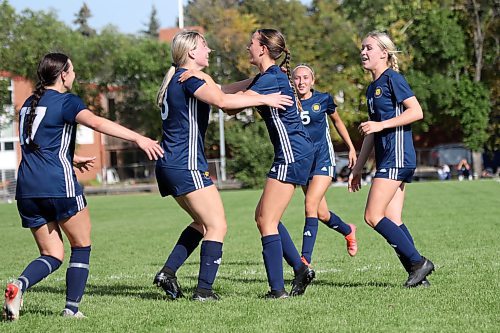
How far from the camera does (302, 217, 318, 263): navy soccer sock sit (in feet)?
29.0

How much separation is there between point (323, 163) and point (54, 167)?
142 inches

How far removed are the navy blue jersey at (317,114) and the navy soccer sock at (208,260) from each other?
250 cm

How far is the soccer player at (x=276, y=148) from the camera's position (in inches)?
274

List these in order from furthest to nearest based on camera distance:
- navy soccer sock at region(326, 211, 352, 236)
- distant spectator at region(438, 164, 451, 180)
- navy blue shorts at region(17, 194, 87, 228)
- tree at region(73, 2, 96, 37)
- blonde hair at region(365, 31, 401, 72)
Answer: tree at region(73, 2, 96, 37) < distant spectator at region(438, 164, 451, 180) < navy soccer sock at region(326, 211, 352, 236) < blonde hair at region(365, 31, 401, 72) < navy blue shorts at region(17, 194, 87, 228)

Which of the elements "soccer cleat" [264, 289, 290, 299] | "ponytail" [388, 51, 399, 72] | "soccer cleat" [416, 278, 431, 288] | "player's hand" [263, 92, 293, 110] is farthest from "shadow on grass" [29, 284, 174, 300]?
"ponytail" [388, 51, 399, 72]

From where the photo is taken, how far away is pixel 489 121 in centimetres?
5112

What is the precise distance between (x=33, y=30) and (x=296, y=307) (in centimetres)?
3925

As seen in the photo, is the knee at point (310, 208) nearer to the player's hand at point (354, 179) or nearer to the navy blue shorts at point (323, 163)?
the navy blue shorts at point (323, 163)

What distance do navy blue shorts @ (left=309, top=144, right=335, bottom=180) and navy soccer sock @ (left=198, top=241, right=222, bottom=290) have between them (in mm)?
2302

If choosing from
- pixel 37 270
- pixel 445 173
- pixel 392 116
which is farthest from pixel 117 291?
pixel 445 173

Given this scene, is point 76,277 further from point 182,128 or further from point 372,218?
point 372,218

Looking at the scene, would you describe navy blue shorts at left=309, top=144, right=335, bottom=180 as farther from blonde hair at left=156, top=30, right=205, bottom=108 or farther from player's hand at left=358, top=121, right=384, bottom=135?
blonde hair at left=156, top=30, right=205, bottom=108

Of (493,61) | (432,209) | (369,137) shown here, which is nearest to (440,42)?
(493,61)

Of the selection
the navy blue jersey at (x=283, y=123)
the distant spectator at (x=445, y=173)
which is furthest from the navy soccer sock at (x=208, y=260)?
the distant spectator at (x=445, y=173)
